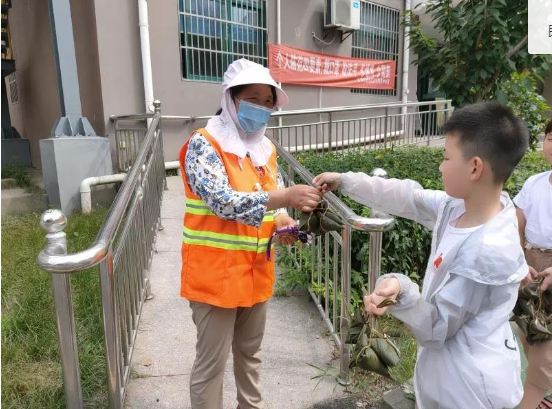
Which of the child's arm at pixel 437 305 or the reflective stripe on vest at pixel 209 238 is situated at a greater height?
the reflective stripe on vest at pixel 209 238

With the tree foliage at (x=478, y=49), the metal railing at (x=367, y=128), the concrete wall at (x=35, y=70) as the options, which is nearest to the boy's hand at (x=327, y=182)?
the tree foliage at (x=478, y=49)

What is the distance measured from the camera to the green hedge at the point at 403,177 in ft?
11.2

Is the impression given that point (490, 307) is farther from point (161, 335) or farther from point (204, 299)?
point (161, 335)

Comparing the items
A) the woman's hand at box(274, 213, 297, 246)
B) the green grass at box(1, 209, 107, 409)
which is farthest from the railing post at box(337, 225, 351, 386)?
the green grass at box(1, 209, 107, 409)

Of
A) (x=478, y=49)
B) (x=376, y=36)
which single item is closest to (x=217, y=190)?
(x=478, y=49)

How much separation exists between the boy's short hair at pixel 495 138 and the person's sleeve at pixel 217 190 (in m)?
0.72

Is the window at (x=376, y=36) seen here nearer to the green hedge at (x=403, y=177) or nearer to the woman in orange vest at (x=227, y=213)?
the green hedge at (x=403, y=177)

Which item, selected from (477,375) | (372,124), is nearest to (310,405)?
(477,375)

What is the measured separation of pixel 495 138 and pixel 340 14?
7.66 metres

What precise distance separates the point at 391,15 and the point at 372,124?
2.64 meters

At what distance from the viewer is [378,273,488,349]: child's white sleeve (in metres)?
1.17

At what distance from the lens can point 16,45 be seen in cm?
870

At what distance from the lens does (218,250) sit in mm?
1656

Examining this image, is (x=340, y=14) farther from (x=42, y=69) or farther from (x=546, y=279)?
(x=546, y=279)
